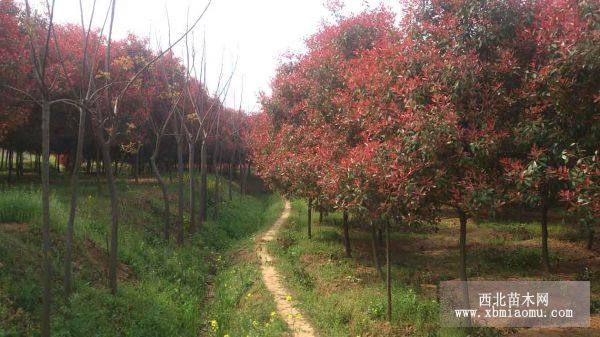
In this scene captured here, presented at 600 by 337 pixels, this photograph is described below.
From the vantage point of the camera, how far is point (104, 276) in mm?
10789

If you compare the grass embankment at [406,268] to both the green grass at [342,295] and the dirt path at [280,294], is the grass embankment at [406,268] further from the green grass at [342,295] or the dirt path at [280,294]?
the dirt path at [280,294]

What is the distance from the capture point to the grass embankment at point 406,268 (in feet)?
28.7

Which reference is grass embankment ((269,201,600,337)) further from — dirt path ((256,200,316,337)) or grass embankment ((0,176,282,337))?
grass embankment ((0,176,282,337))

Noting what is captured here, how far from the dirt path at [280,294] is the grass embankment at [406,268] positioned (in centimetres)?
25

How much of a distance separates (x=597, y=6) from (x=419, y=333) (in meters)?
6.10

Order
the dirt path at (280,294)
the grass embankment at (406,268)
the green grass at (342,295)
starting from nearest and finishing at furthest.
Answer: the green grass at (342,295)
the grass embankment at (406,268)
the dirt path at (280,294)

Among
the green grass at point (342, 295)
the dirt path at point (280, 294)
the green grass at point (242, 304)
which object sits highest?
the green grass at point (342, 295)

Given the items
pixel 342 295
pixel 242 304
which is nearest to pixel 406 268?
pixel 342 295

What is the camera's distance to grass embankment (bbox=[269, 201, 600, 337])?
8.74m

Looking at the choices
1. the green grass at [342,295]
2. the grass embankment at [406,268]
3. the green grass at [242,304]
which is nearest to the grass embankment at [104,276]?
the green grass at [242,304]

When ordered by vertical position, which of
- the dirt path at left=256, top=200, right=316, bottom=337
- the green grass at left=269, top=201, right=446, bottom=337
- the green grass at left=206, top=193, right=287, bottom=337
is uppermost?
the green grass at left=269, top=201, right=446, bottom=337

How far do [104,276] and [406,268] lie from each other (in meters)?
8.93

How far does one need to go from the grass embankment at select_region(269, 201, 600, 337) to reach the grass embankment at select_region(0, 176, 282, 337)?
185 centimetres

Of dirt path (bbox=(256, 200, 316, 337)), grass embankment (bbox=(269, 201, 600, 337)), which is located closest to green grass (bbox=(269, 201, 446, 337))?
grass embankment (bbox=(269, 201, 600, 337))
